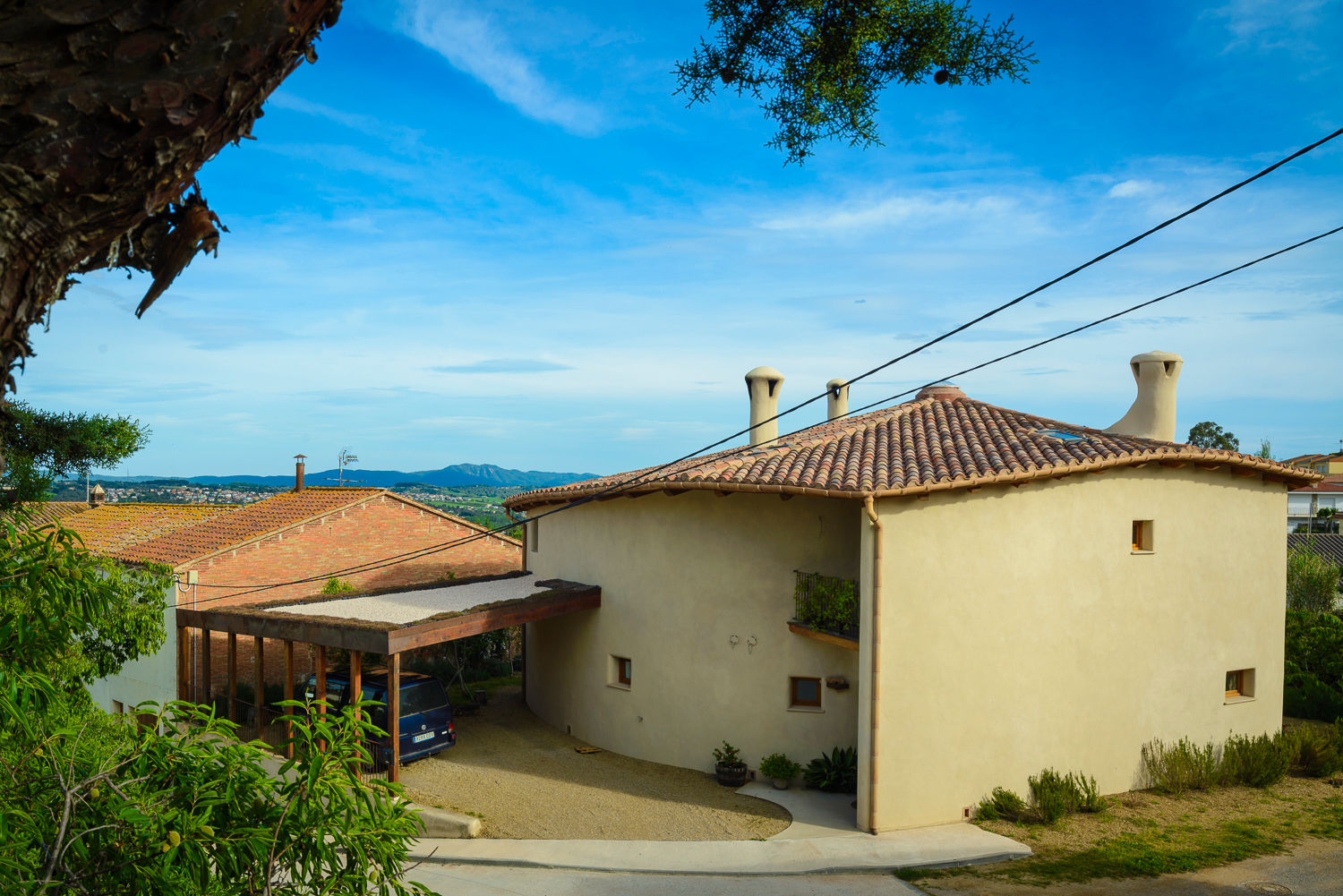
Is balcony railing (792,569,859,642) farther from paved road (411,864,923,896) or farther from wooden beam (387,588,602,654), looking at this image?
wooden beam (387,588,602,654)

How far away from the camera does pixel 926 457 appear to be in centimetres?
1438

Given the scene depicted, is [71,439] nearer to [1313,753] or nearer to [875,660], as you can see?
[875,660]

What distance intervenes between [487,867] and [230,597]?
12.7 meters

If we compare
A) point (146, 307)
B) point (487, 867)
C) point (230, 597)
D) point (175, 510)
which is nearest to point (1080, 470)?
point (487, 867)

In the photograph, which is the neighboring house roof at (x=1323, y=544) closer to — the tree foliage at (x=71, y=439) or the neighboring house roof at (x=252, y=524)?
the neighboring house roof at (x=252, y=524)

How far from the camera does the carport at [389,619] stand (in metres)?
14.1

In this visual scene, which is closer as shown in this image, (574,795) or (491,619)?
(574,795)

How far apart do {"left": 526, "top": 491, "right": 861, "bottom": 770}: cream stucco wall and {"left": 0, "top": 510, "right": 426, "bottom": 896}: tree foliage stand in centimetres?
1196

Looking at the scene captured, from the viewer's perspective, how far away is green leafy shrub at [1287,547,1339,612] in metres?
28.8

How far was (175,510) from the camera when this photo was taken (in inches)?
1122

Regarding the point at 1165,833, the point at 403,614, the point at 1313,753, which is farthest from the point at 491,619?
the point at 1313,753

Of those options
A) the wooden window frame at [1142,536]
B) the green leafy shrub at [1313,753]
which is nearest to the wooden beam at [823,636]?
the wooden window frame at [1142,536]

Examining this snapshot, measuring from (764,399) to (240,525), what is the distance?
15809 mm

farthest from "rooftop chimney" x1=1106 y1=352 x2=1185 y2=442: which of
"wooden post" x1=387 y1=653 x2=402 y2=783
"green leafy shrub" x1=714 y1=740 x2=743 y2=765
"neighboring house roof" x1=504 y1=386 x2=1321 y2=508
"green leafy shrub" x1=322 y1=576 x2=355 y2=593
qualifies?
"green leafy shrub" x1=322 y1=576 x2=355 y2=593
